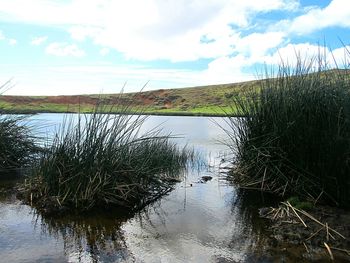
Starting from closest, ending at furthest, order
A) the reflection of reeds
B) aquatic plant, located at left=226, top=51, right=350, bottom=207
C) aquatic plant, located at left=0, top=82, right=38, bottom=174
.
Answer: the reflection of reeds < aquatic plant, located at left=226, top=51, right=350, bottom=207 < aquatic plant, located at left=0, top=82, right=38, bottom=174

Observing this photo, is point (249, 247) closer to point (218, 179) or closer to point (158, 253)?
point (158, 253)

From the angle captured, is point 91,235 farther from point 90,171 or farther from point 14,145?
point 14,145

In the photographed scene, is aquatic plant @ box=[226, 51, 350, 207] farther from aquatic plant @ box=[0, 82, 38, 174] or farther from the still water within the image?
aquatic plant @ box=[0, 82, 38, 174]

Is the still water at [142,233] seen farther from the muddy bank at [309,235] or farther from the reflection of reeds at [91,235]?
the muddy bank at [309,235]

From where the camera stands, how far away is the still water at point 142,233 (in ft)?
17.0

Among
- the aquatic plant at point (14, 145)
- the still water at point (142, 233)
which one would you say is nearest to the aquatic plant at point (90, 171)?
the still water at point (142, 233)

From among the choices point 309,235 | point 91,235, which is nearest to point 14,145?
point 91,235

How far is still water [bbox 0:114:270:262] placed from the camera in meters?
5.17

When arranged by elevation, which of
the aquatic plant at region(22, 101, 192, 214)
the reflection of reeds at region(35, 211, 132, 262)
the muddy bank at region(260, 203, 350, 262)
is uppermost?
the aquatic plant at region(22, 101, 192, 214)

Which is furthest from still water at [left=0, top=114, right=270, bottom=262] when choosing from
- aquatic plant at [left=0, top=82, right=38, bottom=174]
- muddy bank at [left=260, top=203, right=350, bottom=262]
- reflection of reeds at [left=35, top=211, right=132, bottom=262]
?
aquatic plant at [left=0, top=82, right=38, bottom=174]

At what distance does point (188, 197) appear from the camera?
8.70m

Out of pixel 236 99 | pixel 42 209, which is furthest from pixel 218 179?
pixel 42 209

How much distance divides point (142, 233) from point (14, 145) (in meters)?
6.01

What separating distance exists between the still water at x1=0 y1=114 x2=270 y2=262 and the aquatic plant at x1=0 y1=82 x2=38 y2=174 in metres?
2.36
